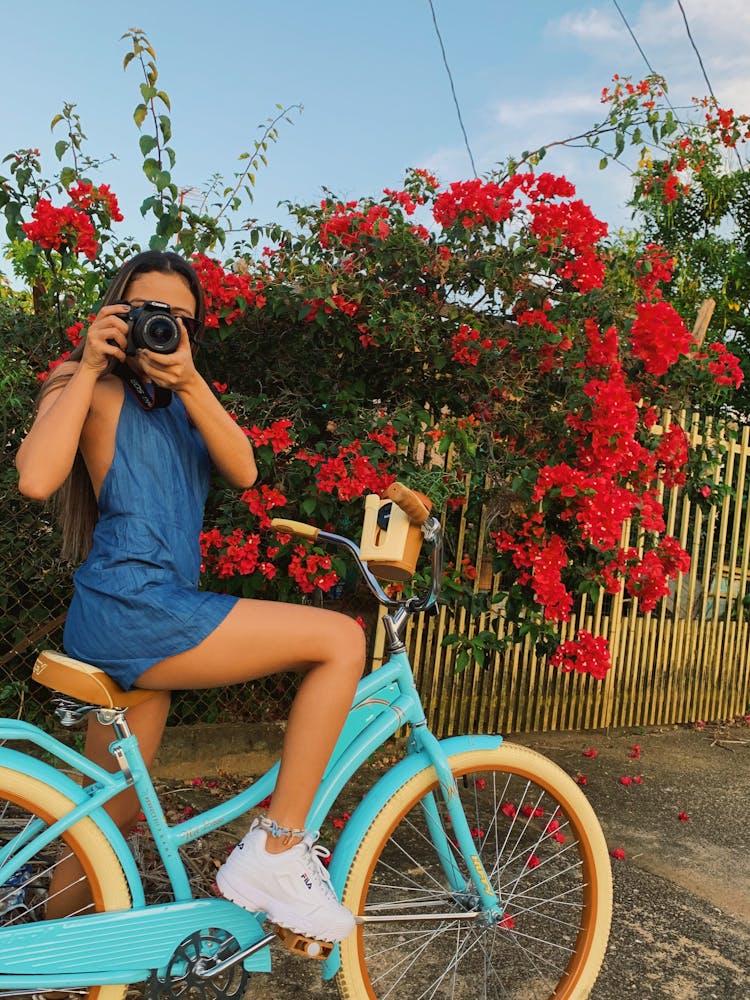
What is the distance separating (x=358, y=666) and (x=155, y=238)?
2.36 metres

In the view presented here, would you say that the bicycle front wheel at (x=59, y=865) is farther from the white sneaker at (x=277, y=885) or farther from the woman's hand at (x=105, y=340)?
the woman's hand at (x=105, y=340)

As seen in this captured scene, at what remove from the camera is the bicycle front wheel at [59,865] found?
1737 millimetres

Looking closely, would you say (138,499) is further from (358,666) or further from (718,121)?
(718,121)

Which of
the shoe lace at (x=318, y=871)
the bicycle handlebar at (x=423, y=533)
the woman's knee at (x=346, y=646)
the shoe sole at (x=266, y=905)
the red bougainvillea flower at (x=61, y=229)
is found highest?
the red bougainvillea flower at (x=61, y=229)

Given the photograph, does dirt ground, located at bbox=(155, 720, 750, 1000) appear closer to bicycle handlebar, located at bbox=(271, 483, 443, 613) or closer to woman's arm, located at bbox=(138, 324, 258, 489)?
bicycle handlebar, located at bbox=(271, 483, 443, 613)

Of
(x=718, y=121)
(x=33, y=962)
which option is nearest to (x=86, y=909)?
(x=33, y=962)

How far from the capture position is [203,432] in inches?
76.7

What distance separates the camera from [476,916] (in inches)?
83.8

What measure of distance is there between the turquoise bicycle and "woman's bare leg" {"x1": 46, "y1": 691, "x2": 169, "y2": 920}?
1.5 inches

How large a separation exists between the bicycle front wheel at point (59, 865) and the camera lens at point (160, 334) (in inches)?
34.3

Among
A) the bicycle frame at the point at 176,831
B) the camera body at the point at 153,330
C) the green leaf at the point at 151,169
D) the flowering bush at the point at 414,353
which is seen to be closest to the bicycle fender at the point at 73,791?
the bicycle frame at the point at 176,831

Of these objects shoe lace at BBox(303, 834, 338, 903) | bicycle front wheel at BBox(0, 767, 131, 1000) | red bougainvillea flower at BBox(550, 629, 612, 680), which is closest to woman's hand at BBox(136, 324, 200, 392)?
bicycle front wheel at BBox(0, 767, 131, 1000)

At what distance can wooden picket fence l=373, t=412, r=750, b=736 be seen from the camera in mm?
4551

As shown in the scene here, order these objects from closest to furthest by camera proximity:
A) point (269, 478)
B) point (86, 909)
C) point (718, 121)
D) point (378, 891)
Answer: point (86, 909), point (378, 891), point (269, 478), point (718, 121)
